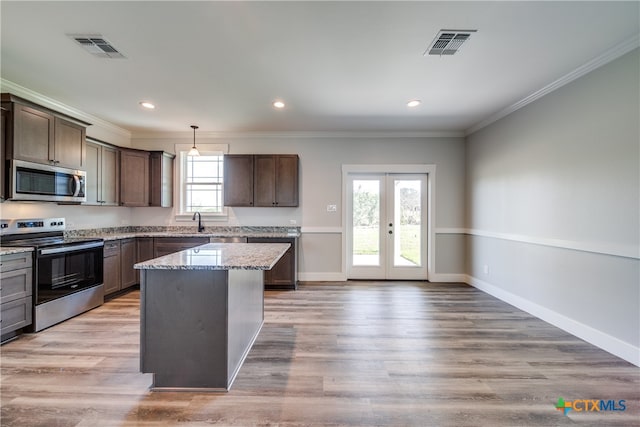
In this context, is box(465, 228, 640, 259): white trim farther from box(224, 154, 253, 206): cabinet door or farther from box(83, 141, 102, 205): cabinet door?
box(83, 141, 102, 205): cabinet door

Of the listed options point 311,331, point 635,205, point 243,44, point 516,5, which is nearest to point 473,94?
point 516,5

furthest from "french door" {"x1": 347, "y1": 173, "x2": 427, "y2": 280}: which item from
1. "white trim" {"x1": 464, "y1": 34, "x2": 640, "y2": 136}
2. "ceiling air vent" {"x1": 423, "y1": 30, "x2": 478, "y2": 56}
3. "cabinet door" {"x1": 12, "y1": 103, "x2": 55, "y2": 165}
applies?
"cabinet door" {"x1": 12, "y1": 103, "x2": 55, "y2": 165}

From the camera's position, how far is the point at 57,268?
3.10 m

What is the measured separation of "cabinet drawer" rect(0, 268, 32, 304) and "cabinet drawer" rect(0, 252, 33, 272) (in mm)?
39

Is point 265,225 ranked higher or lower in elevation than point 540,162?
lower

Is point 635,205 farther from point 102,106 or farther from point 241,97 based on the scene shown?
point 102,106

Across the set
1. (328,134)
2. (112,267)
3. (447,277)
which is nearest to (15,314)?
(112,267)

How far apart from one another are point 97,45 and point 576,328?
5286mm

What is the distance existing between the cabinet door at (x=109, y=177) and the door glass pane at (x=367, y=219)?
3.95m

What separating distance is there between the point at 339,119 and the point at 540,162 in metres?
2.67

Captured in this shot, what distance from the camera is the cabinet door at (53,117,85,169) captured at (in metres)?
3.30

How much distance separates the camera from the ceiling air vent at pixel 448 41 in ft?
7.27

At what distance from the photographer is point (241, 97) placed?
3.51 meters

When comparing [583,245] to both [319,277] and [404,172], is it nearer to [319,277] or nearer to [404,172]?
[404,172]
